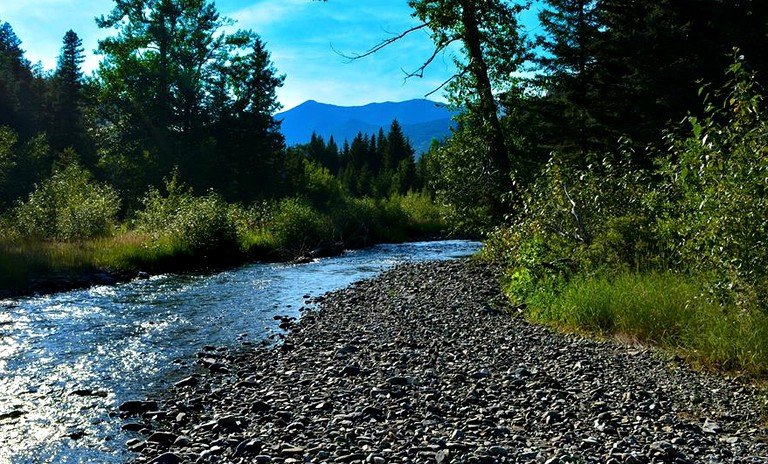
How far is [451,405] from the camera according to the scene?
645cm

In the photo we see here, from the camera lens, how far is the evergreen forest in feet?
26.4

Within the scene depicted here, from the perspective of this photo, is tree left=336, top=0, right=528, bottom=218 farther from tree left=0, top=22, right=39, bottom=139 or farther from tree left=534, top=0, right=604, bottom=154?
tree left=0, top=22, right=39, bottom=139

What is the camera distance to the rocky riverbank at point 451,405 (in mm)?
5219

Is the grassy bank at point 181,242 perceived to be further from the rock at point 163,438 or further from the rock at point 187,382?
the rock at point 163,438

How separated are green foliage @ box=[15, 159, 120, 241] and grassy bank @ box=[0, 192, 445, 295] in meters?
0.51

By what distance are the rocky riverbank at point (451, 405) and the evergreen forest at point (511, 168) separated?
1.28 m

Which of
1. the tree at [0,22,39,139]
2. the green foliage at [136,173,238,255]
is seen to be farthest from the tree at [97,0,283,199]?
the green foliage at [136,173,238,255]

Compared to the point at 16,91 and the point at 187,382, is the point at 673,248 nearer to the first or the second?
the point at 187,382

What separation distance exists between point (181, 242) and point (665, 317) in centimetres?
1990

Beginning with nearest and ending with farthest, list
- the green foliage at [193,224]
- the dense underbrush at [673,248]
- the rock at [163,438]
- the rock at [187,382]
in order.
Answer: the rock at [163,438] → the dense underbrush at [673,248] → the rock at [187,382] → the green foliage at [193,224]

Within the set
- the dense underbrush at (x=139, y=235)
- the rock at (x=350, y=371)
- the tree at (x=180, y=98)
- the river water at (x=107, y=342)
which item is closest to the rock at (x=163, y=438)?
the river water at (x=107, y=342)

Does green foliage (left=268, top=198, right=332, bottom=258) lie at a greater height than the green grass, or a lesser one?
greater

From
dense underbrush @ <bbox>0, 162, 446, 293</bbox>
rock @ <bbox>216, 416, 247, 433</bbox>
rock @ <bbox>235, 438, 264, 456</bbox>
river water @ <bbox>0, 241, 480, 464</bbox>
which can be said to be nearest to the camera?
rock @ <bbox>235, 438, 264, 456</bbox>

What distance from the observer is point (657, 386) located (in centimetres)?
664
